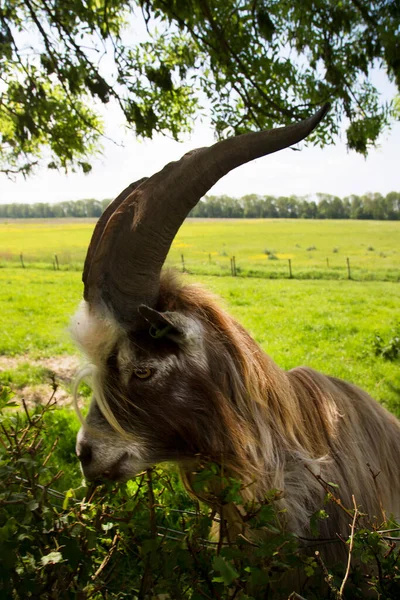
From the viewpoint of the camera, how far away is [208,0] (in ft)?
18.4

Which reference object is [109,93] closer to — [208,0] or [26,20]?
[208,0]

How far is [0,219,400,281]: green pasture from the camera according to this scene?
23.2 m

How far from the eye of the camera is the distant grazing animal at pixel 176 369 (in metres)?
1.99

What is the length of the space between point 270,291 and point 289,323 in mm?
5185

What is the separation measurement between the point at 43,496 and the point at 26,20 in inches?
280

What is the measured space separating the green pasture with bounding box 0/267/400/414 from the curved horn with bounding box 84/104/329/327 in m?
0.44

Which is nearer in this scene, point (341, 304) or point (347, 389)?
point (347, 389)

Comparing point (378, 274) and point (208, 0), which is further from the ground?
point (208, 0)

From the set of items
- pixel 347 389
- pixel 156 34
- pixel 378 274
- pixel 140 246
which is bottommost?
pixel 378 274

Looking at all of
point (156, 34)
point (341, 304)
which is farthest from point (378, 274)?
point (156, 34)

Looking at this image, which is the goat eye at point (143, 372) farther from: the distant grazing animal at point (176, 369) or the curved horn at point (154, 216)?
the curved horn at point (154, 216)

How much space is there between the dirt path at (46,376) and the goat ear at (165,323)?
4591 millimetres

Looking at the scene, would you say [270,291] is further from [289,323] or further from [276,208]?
[276,208]

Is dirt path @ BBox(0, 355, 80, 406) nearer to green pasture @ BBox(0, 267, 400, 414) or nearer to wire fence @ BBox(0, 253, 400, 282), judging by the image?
green pasture @ BBox(0, 267, 400, 414)
